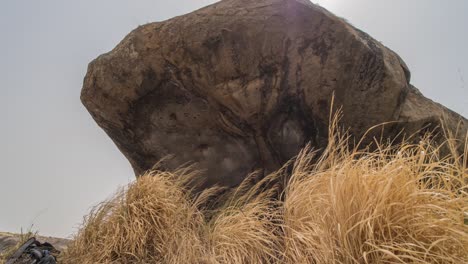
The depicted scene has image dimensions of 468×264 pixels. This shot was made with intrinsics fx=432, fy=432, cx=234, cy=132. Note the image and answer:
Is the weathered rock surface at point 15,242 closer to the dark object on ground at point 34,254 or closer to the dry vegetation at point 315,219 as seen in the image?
the dark object on ground at point 34,254

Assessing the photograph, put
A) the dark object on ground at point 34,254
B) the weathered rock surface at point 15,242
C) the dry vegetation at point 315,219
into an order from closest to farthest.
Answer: the dry vegetation at point 315,219, the dark object on ground at point 34,254, the weathered rock surface at point 15,242

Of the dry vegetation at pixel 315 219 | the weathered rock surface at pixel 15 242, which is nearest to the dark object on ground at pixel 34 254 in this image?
the dry vegetation at pixel 315 219

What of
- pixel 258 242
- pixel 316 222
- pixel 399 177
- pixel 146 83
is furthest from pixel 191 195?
pixel 399 177

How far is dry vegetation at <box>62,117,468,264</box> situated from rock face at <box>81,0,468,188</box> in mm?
319

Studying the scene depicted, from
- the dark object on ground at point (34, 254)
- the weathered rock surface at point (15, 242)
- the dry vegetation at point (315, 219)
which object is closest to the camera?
the dry vegetation at point (315, 219)

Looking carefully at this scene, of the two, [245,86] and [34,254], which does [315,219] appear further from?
[34,254]

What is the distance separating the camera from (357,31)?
3561mm

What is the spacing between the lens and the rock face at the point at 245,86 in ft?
11.3

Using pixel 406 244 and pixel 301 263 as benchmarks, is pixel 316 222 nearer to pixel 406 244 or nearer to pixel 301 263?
pixel 301 263

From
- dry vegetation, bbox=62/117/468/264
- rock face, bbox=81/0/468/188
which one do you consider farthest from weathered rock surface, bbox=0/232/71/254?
rock face, bbox=81/0/468/188

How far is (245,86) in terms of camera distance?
359 centimetres

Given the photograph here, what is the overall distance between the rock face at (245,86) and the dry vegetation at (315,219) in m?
0.32

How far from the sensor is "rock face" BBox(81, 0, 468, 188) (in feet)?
11.3

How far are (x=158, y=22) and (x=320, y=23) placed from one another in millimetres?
1429
